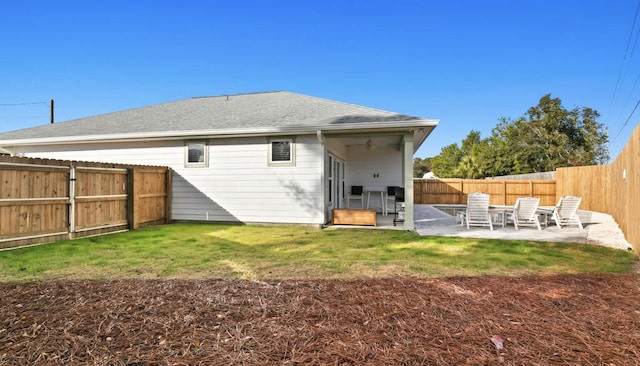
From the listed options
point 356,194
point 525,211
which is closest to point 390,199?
point 356,194

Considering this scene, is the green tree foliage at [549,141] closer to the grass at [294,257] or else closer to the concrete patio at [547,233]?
the concrete patio at [547,233]

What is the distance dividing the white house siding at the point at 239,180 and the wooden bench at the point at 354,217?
2.19ft

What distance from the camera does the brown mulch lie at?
206cm

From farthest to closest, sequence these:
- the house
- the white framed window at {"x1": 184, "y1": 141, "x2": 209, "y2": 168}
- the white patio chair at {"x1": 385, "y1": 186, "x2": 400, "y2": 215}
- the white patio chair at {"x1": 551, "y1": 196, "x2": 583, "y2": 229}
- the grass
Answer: the white patio chair at {"x1": 385, "y1": 186, "x2": 400, "y2": 215} → the white framed window at {"x1": 184, "y1": 141, "x2": 209, "y2": 168} → the white patio chair at {"x1": 551, "y1": 196, "x2": 583, "y2": 229} → the house → the grass

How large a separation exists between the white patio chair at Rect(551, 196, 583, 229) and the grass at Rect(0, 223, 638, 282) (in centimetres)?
296

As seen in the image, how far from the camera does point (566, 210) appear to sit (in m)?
8.84

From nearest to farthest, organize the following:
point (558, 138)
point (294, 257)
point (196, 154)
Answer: point (294, 257) → point (196, 154) → point (558, 138)

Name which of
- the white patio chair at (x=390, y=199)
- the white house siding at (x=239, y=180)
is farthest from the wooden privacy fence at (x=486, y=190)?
the white house siding at (x=239, y=180)

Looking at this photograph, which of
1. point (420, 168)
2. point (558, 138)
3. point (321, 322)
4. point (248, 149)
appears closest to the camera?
point (321, 322)

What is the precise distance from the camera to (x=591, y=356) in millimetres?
2068

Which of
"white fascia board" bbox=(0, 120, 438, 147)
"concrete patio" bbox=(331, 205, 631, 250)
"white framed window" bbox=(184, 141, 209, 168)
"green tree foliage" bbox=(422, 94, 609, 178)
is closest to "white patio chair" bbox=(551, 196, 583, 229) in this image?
"concrete patio" bbox=(331, 205, 631, 250)

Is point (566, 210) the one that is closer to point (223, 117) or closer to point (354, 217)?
point (354, 217)

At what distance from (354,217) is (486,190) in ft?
42.3

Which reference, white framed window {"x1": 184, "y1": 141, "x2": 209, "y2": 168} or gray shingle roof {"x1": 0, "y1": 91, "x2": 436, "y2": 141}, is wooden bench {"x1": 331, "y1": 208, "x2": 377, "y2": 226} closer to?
gray shingle roof {"x1": 0, "y1": 91, "x2": 436, "y2": 141}
